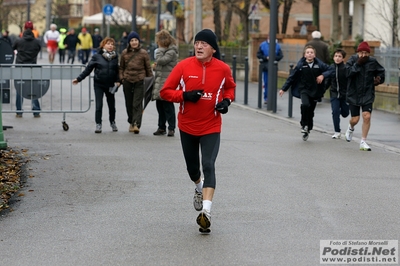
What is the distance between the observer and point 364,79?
14.5 m

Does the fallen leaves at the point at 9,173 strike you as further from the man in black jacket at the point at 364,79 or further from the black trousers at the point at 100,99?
the man in black jacket at the point at 364,79

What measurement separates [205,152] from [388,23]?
21876mm

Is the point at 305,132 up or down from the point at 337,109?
down

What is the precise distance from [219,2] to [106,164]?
1257 inches

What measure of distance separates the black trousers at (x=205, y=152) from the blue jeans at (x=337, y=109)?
26.0ft

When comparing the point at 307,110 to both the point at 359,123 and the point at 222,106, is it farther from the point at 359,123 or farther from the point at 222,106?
the point at 222,106

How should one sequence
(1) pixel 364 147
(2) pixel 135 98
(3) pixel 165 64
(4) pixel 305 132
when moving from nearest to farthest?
1. (1) pixel 364 147
2. (4) pixel 305 132
3. (3) pixel 165 64
4. (2) pixel 135 98

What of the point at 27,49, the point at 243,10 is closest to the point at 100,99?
the point at 27,49

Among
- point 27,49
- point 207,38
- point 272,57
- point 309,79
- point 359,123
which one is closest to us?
point 207,38

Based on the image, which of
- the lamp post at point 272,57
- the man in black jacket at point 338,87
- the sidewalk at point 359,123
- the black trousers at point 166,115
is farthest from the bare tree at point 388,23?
the black trousers at point 166,115

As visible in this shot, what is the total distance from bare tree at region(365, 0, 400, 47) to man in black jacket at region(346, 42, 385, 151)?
11924 millimetres

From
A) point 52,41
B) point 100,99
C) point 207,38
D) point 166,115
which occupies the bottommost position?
point 166,115

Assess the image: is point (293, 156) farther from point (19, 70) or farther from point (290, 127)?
point (19, 70)

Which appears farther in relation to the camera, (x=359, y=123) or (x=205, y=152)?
(x=359, y=123)
